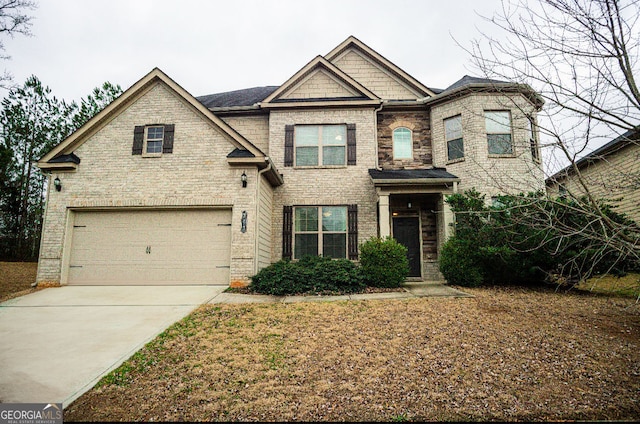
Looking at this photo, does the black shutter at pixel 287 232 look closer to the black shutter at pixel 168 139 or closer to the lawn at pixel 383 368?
the black shutter at pixel 168 139

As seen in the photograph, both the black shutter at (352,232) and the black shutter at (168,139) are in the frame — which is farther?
the black shutter at (352,232)

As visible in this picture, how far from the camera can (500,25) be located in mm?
4086

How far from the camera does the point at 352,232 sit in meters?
10.9

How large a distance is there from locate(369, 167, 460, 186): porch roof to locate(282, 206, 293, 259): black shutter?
2886mm

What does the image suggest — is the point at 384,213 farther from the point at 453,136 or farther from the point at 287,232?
the point at 453,136

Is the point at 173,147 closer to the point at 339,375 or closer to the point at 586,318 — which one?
the point at 339,375

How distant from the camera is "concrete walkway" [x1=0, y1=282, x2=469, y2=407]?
3.83 m

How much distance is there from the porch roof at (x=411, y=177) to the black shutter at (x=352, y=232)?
1265mm

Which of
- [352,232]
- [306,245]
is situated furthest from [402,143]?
[306,245]

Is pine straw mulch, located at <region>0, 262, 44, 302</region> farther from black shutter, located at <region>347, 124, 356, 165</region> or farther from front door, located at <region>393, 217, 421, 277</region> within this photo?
front door, located at <region>393, 217, 421, 277</region>

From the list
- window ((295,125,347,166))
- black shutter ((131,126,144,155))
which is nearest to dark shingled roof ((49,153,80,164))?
black shutter ((131,126,144,155))

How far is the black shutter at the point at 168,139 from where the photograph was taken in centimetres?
991

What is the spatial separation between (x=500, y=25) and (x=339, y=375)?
4.52m

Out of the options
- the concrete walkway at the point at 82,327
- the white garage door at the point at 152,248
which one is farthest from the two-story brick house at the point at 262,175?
the concrete walkway at the point at 82,327
